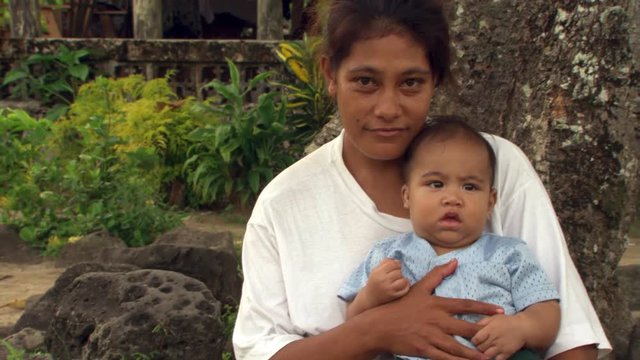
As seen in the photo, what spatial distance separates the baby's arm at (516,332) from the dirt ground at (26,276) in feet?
11.0

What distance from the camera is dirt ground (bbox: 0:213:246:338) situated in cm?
528

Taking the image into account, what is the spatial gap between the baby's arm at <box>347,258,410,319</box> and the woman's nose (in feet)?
1.11

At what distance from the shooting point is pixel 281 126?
759 cm

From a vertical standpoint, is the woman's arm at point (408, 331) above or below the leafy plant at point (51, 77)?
above

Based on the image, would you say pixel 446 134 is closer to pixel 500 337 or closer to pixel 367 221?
pixel 367 221

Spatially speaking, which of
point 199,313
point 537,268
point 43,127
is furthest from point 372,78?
point 43,127


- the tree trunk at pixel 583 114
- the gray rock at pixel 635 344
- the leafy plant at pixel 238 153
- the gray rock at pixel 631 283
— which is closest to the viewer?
the tree trunk at pixel 583 114

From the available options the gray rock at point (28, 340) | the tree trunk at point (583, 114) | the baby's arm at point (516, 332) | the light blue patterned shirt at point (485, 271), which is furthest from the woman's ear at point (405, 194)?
the gray rock at point (28, 340)

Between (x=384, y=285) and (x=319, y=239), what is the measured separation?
286mm

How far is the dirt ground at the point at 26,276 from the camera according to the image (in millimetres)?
5273

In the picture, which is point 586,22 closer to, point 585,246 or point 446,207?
point 585,246

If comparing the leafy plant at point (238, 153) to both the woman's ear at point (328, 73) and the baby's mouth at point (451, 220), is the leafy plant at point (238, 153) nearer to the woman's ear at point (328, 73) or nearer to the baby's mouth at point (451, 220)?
the woman's ear at point (328, 73)

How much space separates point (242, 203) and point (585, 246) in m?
4.79

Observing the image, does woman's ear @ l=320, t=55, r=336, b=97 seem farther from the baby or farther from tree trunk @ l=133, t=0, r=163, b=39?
tree trunk @ l=133, t=0, r=163, b=39
